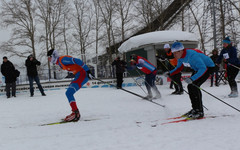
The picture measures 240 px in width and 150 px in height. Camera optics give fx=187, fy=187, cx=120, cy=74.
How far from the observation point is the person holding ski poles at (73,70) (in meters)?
4.18

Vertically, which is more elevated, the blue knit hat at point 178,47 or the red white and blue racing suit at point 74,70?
the blue knit hat at point 178,47

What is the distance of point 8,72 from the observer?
28.9 feet

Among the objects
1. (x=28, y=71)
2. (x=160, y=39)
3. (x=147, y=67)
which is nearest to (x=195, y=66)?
(x=147, y=67)

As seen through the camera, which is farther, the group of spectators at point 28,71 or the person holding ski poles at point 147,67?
the group of spectators at point 28,71

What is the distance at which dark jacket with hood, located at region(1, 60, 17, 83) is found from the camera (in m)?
8.83

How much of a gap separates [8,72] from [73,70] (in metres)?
6.05

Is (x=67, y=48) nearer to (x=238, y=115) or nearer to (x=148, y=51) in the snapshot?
(x=148, y=51)

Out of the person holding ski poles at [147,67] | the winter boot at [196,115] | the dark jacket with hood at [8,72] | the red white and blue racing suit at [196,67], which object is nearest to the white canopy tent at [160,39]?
the person holding ski poles at [147,67]

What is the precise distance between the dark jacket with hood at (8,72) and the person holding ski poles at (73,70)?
5733 millimetres

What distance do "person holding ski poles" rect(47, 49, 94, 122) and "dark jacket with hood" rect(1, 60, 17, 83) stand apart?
226 inches

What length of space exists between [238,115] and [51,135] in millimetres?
3803

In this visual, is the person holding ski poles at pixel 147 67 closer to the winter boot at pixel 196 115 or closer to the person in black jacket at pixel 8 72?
the winter boot at pixel 196 115

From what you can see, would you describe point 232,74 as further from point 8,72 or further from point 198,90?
point 8,72

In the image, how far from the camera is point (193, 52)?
3752mm
